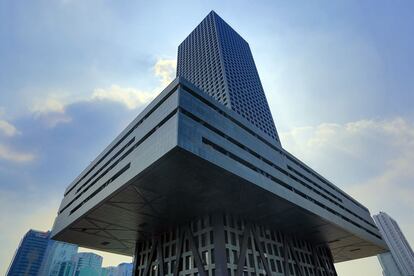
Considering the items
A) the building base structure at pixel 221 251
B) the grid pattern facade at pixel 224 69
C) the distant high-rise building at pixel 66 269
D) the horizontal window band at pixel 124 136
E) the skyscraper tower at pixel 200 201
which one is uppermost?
the grid pattern facade at pixel 224 69

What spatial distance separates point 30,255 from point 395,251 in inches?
7124

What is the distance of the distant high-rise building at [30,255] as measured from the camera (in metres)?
128

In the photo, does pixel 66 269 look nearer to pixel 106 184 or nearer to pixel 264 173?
pixel 106 184

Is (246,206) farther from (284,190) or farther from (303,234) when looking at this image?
(303,234)

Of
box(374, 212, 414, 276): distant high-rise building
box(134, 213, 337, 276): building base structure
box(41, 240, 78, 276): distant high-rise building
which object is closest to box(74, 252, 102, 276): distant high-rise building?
box(41, 240, 78, 276): distant high-rise building

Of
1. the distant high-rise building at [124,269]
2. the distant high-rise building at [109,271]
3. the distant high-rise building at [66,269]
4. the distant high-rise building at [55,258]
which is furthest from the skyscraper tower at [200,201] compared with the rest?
the distant high-rise building at [124,269]

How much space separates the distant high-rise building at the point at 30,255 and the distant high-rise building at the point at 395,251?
173936mm

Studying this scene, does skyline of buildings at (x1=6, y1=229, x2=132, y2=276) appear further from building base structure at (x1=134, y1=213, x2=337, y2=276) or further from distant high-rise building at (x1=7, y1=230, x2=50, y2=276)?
building base structure at (x1=134, y1=213, x2=337, y2=276)

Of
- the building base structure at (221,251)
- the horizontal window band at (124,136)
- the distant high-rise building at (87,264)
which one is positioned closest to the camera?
the building base structure at (221,251)

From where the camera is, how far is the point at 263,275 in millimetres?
29281

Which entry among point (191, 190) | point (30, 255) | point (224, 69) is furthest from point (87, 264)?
point (191, 190)

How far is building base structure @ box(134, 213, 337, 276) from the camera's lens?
88.4ft

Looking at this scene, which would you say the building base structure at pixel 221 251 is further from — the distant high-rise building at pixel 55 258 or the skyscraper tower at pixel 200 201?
the distant high-rise building at pixel 55 258

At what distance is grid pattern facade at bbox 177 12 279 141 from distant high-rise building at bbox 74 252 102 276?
466 feet
